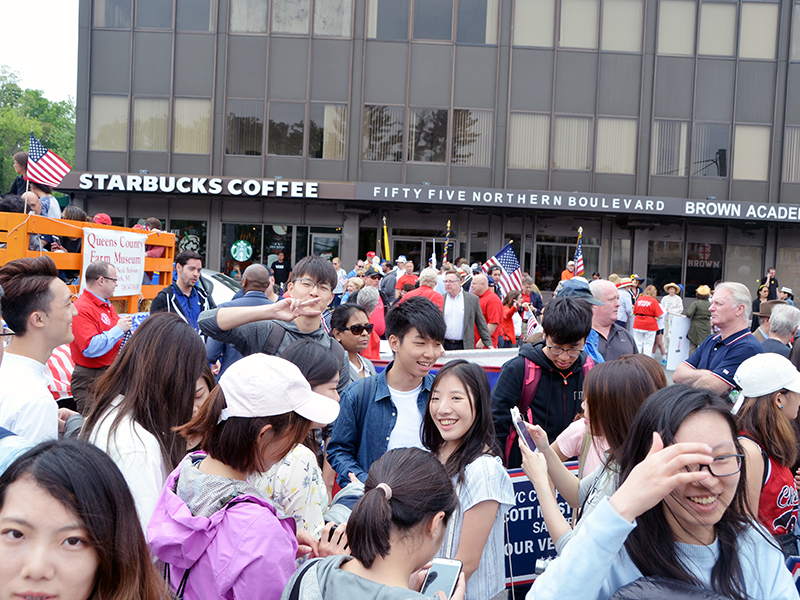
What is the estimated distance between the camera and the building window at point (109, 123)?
917 inches

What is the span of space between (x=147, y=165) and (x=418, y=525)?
2407cm

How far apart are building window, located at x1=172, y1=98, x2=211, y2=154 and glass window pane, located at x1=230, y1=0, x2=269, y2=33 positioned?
296 centimetres

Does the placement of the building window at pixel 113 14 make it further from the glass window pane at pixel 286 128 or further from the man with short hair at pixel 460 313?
the man with short hair at pixel 460 313

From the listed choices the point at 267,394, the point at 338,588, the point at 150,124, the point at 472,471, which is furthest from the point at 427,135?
the point at 338,588

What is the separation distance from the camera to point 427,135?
23.6m

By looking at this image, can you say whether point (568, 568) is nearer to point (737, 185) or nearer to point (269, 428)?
point (269, 428)

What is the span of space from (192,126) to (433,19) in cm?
968

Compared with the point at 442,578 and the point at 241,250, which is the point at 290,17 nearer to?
the point at 241,250

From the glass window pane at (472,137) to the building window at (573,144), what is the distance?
254 cm

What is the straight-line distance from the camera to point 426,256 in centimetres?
2419

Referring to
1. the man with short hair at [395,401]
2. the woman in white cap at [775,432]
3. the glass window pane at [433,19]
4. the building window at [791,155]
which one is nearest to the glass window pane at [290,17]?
the glass window pane at [433,19]

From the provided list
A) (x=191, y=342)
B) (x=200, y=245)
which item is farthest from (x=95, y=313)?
(x=200, y=245)

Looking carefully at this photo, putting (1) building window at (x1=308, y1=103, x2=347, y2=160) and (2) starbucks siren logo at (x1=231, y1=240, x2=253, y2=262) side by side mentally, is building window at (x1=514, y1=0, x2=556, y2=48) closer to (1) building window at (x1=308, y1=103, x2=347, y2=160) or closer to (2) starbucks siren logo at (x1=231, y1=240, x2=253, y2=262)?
(1) building window at (x1=308, y1=103, x2=347, y2=160)

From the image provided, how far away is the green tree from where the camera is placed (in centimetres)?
6506
